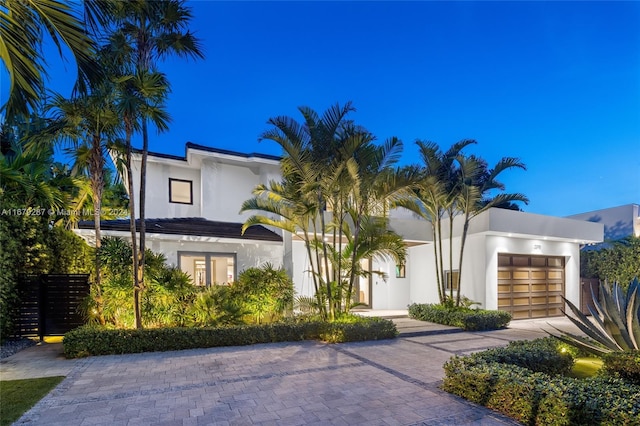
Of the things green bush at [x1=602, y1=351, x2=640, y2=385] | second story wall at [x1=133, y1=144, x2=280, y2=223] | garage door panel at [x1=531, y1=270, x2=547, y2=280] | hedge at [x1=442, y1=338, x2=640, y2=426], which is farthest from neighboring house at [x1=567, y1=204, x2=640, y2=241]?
second story wall at [x1=133, y1=144, x2=280, y2=223]

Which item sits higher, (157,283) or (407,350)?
(157,283)

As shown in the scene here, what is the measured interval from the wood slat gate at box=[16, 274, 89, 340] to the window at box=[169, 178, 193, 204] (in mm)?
3961

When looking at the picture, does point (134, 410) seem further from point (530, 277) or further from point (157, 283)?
point (530, 277)

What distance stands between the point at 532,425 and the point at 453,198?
9.16 metres

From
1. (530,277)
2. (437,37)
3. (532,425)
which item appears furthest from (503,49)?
(532,425)

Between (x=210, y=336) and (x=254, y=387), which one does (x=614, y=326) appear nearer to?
(x=254, y=387)

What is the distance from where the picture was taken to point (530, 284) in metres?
15.5

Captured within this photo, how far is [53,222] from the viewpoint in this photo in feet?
37.4

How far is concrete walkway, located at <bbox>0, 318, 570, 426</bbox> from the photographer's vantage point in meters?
4.54

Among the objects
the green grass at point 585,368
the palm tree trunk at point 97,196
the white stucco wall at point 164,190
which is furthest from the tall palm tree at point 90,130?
the green grass at point 585,368

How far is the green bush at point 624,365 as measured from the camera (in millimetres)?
4852

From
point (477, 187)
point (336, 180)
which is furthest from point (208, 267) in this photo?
point (477, 187)

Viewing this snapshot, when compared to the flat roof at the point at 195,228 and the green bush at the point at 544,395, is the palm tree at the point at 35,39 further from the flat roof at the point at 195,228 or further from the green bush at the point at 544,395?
the flat roof at the point at 195,228

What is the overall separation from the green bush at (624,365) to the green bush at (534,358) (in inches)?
33.7
